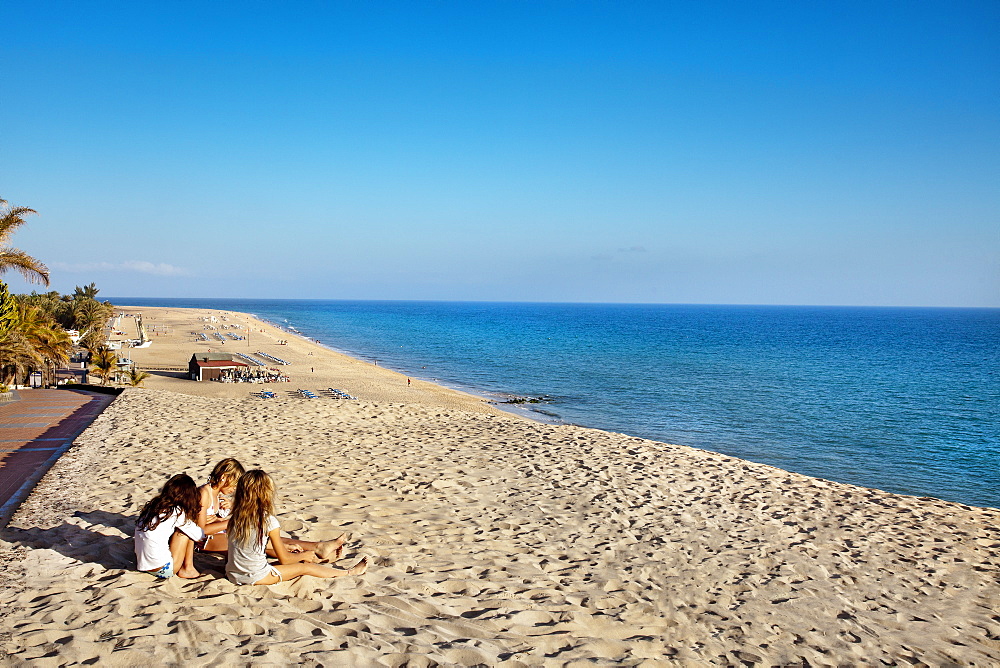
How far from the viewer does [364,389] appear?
29.8 meters

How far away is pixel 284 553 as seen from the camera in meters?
4.92

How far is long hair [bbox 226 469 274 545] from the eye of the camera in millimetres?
4672

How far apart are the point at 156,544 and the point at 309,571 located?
1.21 metres

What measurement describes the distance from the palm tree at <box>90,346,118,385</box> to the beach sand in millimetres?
15350

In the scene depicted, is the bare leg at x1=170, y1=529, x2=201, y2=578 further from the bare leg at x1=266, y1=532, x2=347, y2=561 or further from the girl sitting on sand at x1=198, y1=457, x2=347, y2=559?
the bare leg at x1=266, y1=532, x2=347, y2=561

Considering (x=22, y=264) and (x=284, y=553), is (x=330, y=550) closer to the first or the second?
(x=284, y=553)

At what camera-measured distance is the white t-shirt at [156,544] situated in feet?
15.3

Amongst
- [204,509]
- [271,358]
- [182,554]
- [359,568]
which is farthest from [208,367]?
[359,568]

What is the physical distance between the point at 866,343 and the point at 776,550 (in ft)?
264

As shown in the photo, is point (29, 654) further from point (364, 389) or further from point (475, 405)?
point (364, 389)

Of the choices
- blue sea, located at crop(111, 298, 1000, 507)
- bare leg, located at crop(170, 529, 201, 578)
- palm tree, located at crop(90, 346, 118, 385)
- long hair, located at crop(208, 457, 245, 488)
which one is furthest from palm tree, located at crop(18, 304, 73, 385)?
blue sea, located at crop(111, 298, 1000, 507)

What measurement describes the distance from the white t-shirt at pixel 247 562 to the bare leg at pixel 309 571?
76mm

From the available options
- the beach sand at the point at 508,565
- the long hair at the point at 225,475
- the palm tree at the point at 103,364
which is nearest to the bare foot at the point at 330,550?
the beach sand at the point at 508,565

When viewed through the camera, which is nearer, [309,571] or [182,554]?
[182,554]
